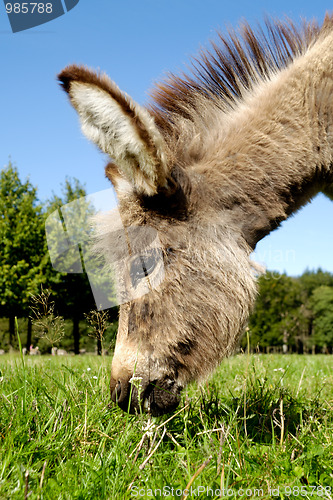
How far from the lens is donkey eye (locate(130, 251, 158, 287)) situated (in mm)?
2447

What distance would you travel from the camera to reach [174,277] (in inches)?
94.7

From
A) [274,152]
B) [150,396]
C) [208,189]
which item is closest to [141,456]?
[150,396]

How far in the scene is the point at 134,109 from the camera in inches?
79.7

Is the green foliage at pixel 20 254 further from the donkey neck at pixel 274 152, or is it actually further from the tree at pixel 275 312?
the tree at pixel 275 312

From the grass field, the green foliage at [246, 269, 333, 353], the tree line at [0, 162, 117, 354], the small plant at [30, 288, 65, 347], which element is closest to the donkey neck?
the grass field

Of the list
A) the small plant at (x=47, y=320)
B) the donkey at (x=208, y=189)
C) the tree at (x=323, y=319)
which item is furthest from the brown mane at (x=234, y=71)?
the tree at (x=323, y=319)

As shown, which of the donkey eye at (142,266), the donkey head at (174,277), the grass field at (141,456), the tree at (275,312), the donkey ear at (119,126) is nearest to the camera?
the grass field at (141,456)

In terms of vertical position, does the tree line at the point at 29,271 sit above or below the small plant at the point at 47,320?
above

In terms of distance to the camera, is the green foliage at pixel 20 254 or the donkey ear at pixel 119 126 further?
the green foliage at pixel 20 254

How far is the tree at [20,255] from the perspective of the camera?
19172 mm

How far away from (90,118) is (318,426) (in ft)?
7.62

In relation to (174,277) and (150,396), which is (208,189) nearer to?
(174,277)

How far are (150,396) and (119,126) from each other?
1.55 m

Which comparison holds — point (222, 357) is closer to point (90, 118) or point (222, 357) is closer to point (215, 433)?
point (215, 433)
